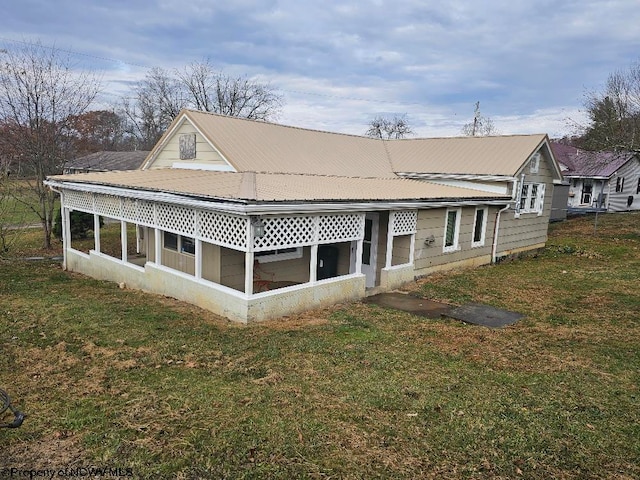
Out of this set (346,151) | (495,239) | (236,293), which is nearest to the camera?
(236,293)

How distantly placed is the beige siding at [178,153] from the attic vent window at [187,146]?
111 mm

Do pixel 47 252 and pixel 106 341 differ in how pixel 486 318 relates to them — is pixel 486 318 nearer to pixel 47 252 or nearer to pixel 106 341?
pixel 106 341

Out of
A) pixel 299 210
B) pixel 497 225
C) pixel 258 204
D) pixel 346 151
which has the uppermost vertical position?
pixel 346 151

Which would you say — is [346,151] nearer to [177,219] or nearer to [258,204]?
[177,219]

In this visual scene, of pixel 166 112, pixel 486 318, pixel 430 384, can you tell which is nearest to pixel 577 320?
pixel 486 318

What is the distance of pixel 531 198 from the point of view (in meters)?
16.4

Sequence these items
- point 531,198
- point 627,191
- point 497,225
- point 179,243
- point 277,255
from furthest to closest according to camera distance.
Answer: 1. point 627,191
2. point 531,198
3. point 497,225
4. point 179,243
5. point 277,255

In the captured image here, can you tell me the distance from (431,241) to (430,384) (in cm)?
701

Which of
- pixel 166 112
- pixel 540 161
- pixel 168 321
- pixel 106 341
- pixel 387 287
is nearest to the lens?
pixel 106 341

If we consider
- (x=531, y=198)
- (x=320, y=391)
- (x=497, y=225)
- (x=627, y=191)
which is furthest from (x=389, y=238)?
(x=627, y=191)

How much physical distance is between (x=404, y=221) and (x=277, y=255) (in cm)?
334

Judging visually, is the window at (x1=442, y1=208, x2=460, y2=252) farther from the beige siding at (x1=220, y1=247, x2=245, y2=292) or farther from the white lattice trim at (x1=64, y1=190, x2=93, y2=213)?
the white lattice trim at (x1=64, y1=190, x2=93, y2=213)

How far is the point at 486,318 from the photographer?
898 cm

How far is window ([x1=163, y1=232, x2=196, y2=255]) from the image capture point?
11169 millimetres
